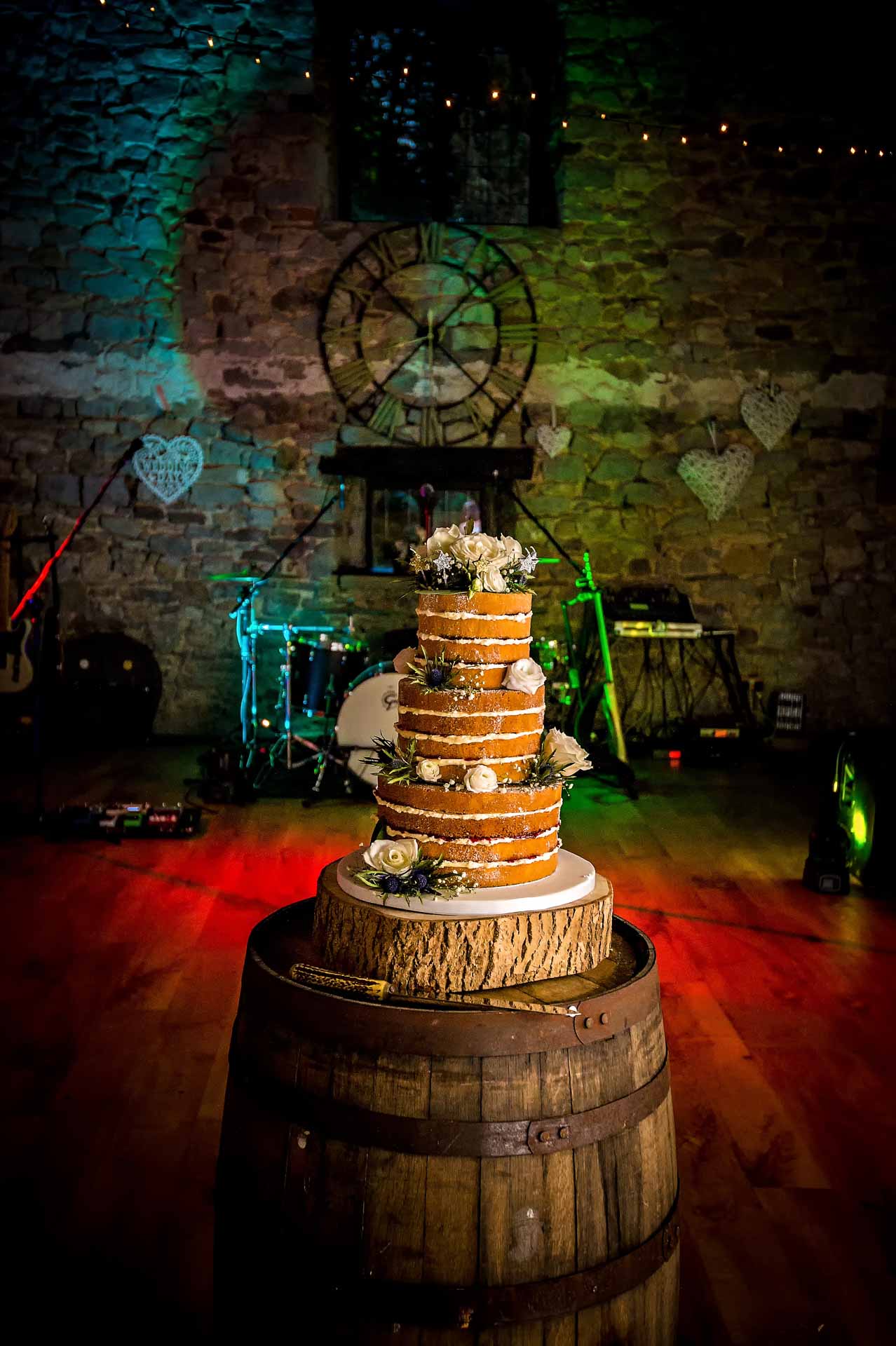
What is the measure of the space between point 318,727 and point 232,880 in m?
3.10

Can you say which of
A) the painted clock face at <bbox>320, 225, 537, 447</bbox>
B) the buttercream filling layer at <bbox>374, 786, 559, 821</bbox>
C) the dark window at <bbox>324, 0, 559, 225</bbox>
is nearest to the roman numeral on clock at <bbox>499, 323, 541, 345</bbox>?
the painted clock face at <bbox>320, 225, 537, 447</bbox>

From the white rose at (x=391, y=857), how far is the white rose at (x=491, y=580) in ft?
1.49

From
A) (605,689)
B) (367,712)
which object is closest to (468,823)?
(367,712)

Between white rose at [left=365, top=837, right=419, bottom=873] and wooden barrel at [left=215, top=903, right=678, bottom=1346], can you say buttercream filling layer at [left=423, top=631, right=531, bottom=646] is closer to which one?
white rose at [left=365, top=837, right=419, bottom=873]

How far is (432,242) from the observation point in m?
7.50

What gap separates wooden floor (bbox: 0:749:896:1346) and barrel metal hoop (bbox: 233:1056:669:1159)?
2.12 feet

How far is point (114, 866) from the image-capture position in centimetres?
466

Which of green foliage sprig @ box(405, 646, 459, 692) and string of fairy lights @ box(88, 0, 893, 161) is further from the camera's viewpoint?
string of fairy lights @ box(88, 0, 893, 161)

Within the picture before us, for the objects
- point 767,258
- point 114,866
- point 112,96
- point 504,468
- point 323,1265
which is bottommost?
point 114,866

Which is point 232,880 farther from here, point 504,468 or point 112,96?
point 112,96

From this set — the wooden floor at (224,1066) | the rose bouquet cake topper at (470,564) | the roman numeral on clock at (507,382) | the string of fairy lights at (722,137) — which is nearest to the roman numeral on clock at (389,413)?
the roman numeral on clock at (507,382)

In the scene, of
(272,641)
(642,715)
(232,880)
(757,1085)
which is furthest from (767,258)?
(757,1085)

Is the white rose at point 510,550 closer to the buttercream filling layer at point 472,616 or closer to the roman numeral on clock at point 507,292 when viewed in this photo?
the buttercream filling layer at point 472,616

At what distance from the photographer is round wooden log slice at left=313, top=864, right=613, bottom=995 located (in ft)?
5.46
